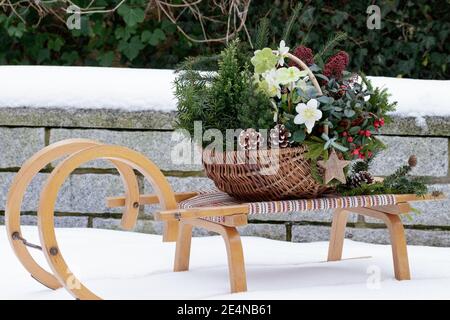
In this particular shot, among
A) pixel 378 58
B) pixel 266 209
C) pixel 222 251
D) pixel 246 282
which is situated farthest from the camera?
pixel 378 58

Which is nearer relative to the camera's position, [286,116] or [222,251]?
[286,116]

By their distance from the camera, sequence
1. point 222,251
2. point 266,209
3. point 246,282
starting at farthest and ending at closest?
point 222,251, point 246,282, point 266,209

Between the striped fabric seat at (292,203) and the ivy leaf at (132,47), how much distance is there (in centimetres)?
244

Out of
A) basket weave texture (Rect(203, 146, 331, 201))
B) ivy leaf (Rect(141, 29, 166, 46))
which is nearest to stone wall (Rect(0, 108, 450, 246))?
basket weave texture (Rect(203, 146, 331, 201))

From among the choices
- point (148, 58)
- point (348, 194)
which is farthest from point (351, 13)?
point (348, 194)

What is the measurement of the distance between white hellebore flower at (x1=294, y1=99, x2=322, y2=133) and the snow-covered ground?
1.19 m

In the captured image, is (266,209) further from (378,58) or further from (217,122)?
(378,58)

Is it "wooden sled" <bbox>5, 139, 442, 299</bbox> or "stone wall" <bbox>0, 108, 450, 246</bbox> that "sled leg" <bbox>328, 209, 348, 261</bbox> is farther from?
"stone wall" <bbox>0, 108, 450, 246</bbox>

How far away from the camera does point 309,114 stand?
2684 mm

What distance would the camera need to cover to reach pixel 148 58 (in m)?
5.50

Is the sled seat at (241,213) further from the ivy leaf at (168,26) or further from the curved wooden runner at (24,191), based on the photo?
the ivy leaf at (168,26)

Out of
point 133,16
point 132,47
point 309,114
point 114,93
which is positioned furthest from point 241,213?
point 132,47

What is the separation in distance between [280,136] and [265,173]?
128mm

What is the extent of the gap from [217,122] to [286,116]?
24 centimetres
